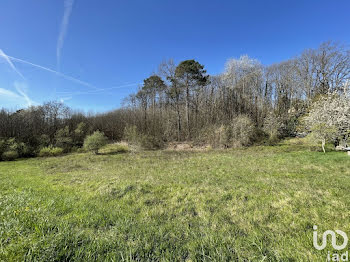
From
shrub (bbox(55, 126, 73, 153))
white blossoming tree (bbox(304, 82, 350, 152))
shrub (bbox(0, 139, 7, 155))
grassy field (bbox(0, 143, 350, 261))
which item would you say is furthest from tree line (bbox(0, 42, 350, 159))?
grassy field (bbox(0, 143, 350, 261))

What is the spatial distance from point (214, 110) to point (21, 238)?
1486 centimetres

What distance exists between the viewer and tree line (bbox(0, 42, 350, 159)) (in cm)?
1262

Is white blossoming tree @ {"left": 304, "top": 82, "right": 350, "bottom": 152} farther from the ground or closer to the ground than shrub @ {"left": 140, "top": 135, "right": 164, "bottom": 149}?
farther from the ground

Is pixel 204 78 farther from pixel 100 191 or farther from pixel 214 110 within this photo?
pixel 100 191

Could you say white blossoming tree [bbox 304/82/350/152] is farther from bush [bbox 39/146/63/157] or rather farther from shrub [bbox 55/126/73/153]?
shrub [bbox 55/126/73/153]

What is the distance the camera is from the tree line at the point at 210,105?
12.6 m

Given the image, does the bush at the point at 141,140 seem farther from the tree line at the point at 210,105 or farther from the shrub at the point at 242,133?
the shrub at the point at 242,133

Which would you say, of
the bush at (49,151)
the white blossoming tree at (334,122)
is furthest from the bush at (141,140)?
the white blossoming tree at (334,122)

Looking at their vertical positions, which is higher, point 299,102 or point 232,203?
point 299,102

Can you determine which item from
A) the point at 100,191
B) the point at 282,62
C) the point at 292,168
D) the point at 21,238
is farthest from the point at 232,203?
the point at 282,62

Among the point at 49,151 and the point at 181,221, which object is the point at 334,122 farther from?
the point at 49,151

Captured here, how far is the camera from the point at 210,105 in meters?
14.9

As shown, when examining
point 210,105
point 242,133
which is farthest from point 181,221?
point 210,105

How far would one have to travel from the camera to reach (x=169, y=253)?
4.43 ft
